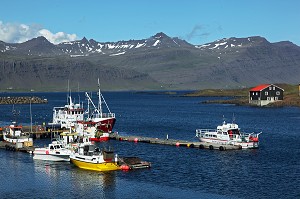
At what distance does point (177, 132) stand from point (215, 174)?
166 ft

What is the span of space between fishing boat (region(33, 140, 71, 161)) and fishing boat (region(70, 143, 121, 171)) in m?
4.26

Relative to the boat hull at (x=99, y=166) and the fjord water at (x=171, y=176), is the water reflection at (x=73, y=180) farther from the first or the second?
the boat hull at (x=99, y=166)

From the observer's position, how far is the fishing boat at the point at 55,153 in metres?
70.9

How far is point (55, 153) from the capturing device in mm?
71500

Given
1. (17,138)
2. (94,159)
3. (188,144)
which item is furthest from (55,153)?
(188,144)

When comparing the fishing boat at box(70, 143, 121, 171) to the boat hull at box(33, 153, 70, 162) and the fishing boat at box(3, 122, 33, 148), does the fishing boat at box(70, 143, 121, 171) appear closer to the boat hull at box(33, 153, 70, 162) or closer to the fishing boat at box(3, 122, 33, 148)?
the boat hull at box(33, 153, 70, 162)

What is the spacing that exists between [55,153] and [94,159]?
950 cm

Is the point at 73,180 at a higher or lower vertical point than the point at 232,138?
lower

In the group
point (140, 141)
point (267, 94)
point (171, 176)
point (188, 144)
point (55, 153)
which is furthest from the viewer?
point (267, 94)

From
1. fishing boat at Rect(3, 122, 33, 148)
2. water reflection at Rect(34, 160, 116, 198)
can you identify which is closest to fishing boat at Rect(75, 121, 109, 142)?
fishing boat at Rect(3, 122, 33, 148)

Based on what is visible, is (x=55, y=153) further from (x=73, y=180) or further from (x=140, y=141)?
(x=140, y=141)

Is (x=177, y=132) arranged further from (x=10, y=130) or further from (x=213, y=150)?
(x=10, y=130)

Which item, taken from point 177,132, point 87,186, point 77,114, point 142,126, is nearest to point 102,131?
point 77,114

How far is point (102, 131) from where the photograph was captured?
3826 inches
